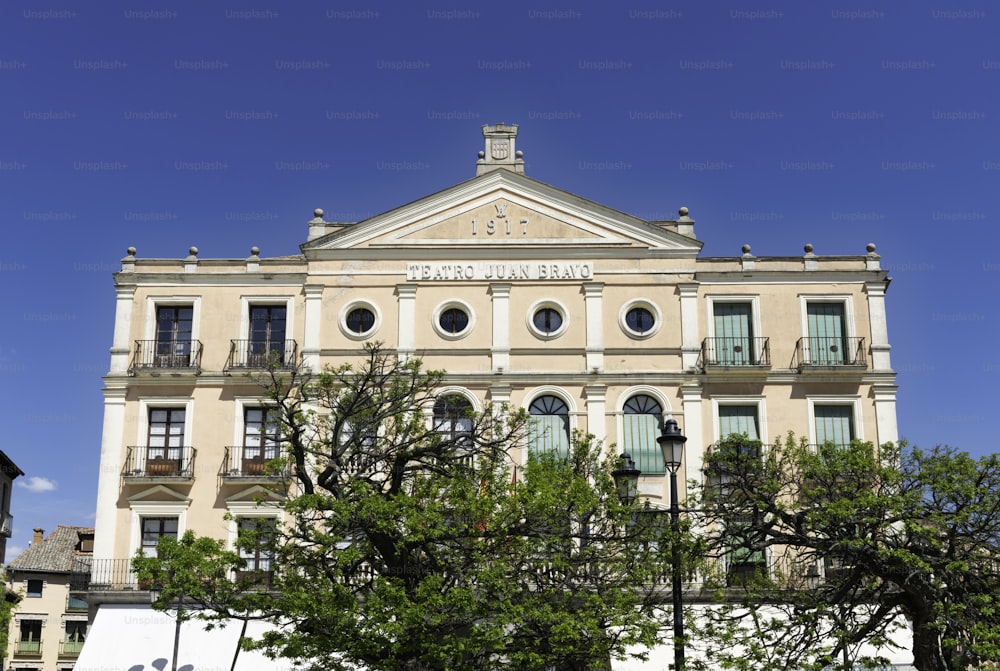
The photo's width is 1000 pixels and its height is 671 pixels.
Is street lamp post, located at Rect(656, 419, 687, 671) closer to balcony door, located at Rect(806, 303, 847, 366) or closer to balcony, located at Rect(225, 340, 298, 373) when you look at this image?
balcony door, located at Rect(806, 303, 847, 366)

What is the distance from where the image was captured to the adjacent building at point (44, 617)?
5597 centimetres

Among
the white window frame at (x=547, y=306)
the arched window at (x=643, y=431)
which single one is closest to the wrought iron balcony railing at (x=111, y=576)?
the white window frame at (x=547, y=306)

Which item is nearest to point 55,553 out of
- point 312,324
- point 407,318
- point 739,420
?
point 312,324

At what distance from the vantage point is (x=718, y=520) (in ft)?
71.5

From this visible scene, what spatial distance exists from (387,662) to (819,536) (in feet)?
27.7

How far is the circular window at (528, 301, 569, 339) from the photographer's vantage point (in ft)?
113

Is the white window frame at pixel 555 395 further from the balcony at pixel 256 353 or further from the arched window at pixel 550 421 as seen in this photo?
the balcony at pixel 256 353

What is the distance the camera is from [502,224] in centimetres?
3519

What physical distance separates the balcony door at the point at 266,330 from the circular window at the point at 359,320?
6.57 feet

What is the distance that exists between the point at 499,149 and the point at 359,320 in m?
7.13

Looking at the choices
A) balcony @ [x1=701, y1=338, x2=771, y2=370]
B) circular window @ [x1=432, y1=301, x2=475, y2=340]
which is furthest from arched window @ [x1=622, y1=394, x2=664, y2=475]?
circular window @ [x1=432, y1=301, x2=475, y2=340]

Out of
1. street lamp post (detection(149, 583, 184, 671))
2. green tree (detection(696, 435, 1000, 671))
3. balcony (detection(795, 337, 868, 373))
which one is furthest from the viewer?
balcony (detection(795, 337, 868, 373))

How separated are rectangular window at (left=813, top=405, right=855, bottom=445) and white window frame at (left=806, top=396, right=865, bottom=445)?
11cm

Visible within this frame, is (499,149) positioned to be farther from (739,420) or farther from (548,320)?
(739,420)
